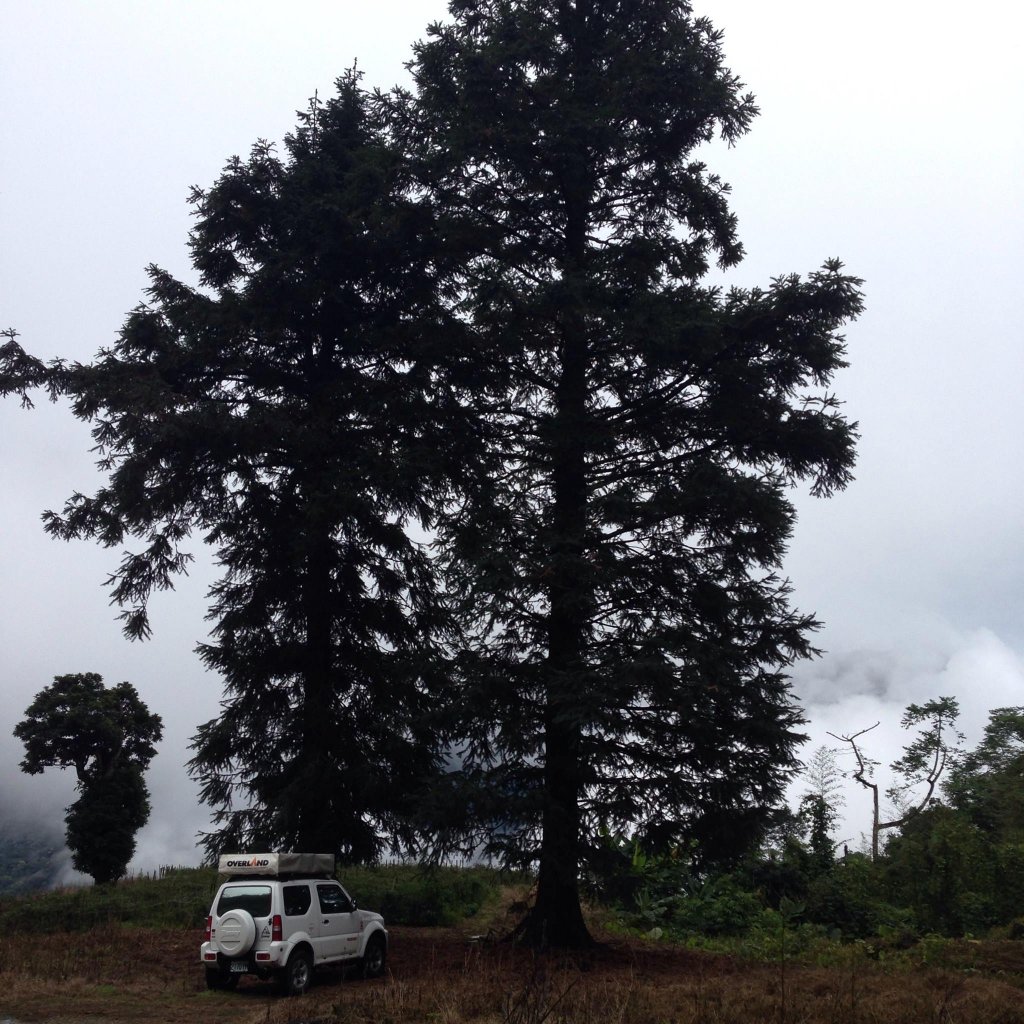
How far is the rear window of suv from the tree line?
2488 millimetres

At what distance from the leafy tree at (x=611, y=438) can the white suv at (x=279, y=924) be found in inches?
108

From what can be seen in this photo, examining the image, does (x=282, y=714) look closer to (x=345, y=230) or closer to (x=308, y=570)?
(x=308, y=570)

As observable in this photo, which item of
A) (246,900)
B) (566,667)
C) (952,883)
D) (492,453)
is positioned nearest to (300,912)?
(246,900)

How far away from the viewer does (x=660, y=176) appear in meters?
18.9

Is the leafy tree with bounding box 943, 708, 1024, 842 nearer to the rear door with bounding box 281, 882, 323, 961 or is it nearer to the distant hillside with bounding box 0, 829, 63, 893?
the rear door with bounding box 281, 882, 323, 961

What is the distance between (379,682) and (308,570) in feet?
9.58

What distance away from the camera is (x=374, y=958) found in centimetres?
1628

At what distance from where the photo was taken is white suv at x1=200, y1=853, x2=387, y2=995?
1405 centimetres

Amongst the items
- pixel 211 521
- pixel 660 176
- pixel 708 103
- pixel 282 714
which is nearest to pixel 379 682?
pixel 282 714

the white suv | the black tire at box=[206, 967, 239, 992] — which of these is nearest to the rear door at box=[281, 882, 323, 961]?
the white suv

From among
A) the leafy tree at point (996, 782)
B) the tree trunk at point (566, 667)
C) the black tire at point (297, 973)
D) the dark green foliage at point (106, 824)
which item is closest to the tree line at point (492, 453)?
the tree trunk at point (566, 667)

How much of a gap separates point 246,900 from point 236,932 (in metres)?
0.48

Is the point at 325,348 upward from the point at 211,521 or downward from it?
upward

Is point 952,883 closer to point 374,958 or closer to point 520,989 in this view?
point 374,958
